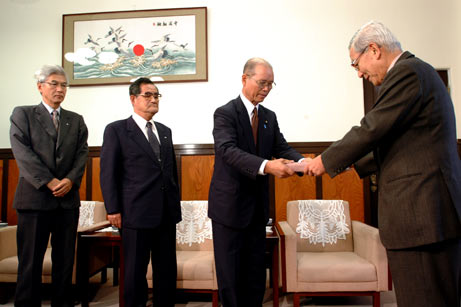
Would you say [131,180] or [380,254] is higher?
[131,180]

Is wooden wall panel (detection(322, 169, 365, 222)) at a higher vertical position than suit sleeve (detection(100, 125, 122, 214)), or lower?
lower

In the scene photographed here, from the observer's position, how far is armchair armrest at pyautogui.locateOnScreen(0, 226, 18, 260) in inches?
112

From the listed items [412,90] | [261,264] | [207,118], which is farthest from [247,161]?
[207,118]

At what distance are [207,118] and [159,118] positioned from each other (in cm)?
56

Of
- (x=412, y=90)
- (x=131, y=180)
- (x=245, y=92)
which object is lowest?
(x=131, y=180)

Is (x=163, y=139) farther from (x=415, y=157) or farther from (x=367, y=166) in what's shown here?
(x=415, y=157)

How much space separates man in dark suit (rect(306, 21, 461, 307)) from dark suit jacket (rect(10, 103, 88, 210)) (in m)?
1.96

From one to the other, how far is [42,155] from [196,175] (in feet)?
5.99

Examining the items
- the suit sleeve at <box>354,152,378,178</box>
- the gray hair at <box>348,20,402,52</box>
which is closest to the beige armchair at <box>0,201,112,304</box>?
the suit sleeve at <box>354,152,378,178</box>

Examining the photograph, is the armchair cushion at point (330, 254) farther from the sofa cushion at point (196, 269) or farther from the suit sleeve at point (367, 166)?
the suit sleeve at point (367, 166)

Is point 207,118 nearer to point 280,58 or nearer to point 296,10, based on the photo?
point 280,58

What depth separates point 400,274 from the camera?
48.3 inches

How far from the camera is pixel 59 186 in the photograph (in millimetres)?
2258

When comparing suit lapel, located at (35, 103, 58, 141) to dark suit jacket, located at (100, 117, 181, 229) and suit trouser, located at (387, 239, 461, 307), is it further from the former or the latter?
suit trouser, located at (387, 239, 461, 307)
